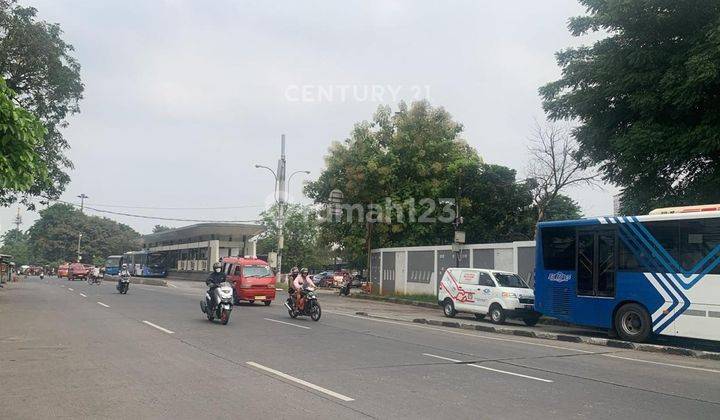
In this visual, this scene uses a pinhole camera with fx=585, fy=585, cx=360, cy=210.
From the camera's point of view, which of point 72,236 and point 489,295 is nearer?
point 489,295

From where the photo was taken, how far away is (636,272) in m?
14.8

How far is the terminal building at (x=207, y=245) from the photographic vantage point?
61750 mm

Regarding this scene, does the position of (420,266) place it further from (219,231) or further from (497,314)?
(219,231)

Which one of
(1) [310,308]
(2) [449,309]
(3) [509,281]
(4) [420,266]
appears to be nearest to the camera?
(1) [310,308]

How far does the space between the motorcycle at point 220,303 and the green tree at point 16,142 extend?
261 inches

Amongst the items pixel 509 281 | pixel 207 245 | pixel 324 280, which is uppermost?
pixel 207 245

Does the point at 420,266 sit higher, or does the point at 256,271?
the point at 420,266

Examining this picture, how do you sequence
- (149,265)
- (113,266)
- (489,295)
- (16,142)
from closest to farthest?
(16,142) → (489,295) → (149,265) → (113,266)

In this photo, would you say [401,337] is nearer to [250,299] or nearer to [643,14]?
[250,299]

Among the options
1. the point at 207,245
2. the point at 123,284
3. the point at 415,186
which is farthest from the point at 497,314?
the point at 207,245

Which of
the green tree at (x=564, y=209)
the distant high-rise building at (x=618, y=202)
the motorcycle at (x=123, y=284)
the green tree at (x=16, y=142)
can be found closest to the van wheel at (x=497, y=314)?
the distant high-rise building at (x=618, y=202)

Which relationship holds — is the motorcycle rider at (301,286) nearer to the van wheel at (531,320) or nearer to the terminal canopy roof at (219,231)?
the van wheel at (531,320)

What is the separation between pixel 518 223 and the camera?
39375mm

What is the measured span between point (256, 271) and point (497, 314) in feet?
32.5
